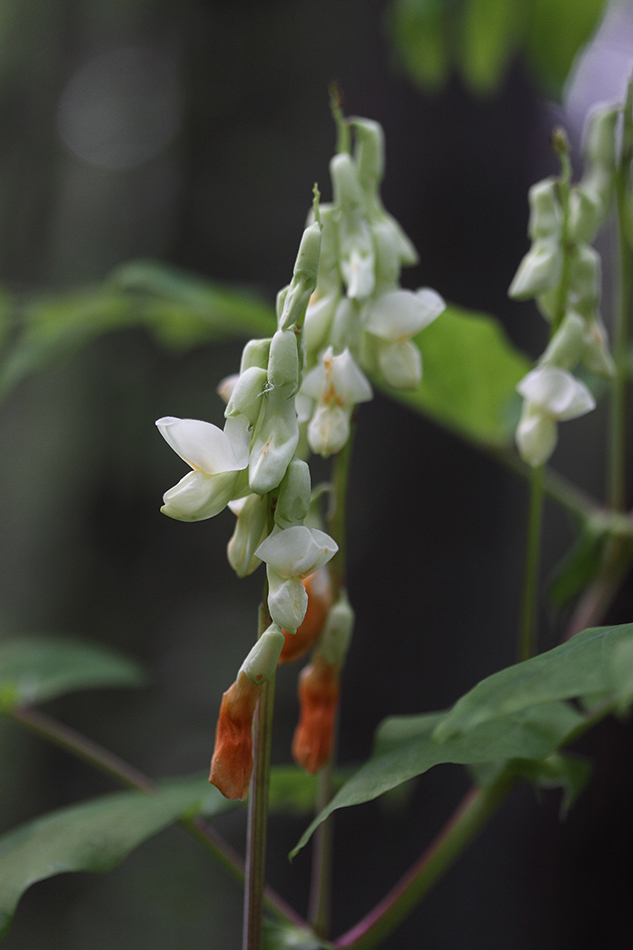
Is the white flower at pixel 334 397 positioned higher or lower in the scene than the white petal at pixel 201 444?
higher

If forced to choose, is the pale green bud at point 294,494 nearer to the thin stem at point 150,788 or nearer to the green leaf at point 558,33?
the thin stem at point 150,788

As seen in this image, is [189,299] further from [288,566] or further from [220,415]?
[220,415]

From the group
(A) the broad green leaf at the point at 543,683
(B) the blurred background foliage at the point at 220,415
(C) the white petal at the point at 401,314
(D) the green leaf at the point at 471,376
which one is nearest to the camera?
(A) the broad green leaf at the point at 543,683

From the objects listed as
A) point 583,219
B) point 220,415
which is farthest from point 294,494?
point 220,415

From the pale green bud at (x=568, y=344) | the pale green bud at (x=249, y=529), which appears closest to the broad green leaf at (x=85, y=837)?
the pale green bud at (x=249, y=529)

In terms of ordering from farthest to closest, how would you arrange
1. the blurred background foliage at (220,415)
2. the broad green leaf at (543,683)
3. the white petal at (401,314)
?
1. the blurred background foliage at (220,415)
2. the white petal at (401,314)
3. the broad green leaf at (543,683)

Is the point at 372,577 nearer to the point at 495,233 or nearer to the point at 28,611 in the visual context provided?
the point at 495,233
